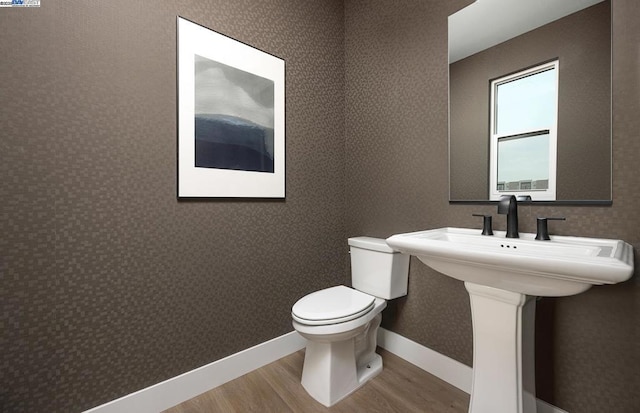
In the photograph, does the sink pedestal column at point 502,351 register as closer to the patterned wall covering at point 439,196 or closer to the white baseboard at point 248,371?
the patterned wall covering at point 439,196

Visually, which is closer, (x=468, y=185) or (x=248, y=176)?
(x=468, y=185)

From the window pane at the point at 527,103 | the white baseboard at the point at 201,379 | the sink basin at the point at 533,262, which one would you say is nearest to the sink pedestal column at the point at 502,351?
the sink basin at the point at 533,262

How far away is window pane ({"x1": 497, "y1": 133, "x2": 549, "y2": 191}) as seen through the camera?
4.15ft

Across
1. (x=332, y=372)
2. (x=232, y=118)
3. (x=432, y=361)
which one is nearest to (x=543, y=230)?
(x=432, y=361)

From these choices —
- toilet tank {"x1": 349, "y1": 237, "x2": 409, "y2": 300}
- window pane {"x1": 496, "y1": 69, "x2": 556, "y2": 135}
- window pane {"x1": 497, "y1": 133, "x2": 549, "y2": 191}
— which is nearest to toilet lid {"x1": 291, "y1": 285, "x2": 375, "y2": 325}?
toilet tank {"x1": 349, "y1": 237, "x2": 409, "y2": 300}

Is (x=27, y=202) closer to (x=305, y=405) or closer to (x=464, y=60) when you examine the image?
(x=305, y=405)

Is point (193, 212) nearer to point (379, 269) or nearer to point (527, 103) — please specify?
point (379, 269)

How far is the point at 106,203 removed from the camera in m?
1.23

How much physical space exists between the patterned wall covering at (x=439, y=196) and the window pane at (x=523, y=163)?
0.12 meters

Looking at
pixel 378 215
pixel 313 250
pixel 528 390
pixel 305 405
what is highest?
pixel 378 215

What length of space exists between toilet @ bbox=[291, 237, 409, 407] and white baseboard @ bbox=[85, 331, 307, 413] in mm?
284

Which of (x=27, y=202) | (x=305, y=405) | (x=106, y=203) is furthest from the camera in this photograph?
(x=305, y=405)

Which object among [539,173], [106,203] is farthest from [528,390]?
[106,203]

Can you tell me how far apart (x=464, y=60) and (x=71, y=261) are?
209 centimetres
